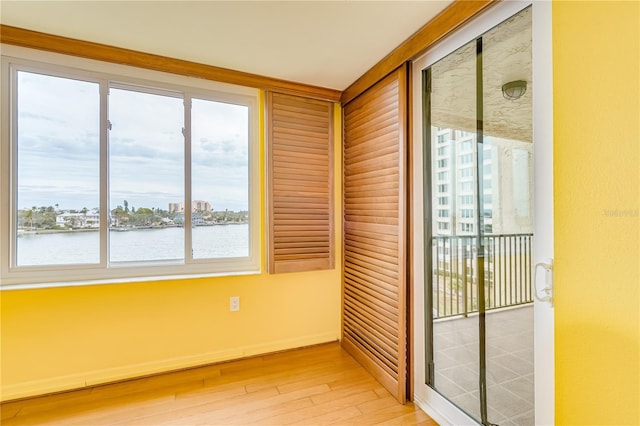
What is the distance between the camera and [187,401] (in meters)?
1.97

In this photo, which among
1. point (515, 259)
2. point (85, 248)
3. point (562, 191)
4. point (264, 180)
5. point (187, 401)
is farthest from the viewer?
point (264, 180)

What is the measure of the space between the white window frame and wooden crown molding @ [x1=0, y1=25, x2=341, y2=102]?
111mm

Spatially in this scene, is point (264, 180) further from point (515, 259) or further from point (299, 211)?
point (515, 259)

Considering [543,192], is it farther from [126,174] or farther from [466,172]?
[126,174]

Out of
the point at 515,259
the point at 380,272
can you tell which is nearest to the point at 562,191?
the point at 515,259

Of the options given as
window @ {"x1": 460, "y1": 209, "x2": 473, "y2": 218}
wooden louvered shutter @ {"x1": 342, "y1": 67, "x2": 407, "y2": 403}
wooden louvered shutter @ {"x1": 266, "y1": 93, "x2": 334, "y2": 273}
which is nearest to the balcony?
window @ {"x1": 460, "y1": 209, "x2": 473, "y2": 218}

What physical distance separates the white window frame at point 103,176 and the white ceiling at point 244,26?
0.24 metres

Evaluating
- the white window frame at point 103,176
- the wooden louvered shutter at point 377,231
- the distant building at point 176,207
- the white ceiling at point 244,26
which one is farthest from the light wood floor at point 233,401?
the white ceiling at point 244,26

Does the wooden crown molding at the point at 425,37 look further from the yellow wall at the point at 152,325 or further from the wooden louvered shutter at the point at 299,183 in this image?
the yellow wall at the point at 152,325

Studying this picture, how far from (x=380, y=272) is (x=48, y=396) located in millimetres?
2354

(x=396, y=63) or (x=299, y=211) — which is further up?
(x=396, y=63)

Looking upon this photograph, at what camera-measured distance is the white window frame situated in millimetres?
1986

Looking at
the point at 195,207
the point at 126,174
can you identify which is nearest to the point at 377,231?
the point at 195,207

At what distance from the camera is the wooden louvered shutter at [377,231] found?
202 centimetres
